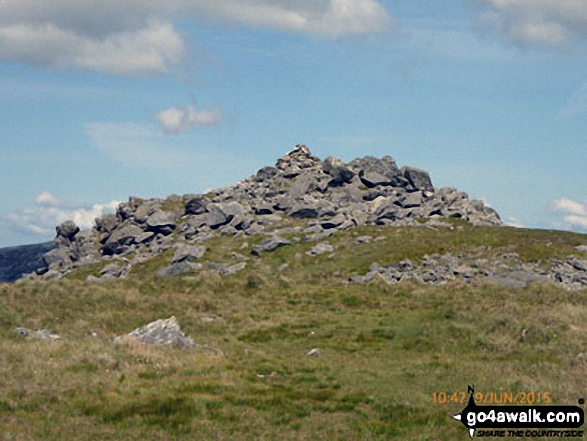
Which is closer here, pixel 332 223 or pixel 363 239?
pixel 363 239

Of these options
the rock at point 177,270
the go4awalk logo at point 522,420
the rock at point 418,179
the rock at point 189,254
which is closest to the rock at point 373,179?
the rock at point 418,179

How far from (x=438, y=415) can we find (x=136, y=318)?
20.3 meters

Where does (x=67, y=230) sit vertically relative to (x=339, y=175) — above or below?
below

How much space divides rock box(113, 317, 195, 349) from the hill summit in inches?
2432

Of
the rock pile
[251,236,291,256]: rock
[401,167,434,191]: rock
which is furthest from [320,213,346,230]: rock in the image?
[401,167,434,191]: rock

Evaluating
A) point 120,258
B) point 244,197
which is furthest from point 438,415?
point 244,197

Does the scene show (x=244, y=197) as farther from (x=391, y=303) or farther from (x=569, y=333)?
(x=569, y=333)

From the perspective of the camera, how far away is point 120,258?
326 feet

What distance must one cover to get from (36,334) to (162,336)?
640 cm

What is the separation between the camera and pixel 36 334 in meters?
26.0

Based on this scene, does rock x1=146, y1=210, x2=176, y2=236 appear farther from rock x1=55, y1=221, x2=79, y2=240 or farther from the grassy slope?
the grassy slope

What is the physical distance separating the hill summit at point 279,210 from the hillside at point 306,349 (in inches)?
1260

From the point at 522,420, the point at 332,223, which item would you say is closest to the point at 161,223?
the point at 332,223

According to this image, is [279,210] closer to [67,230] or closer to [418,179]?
[418,179]
